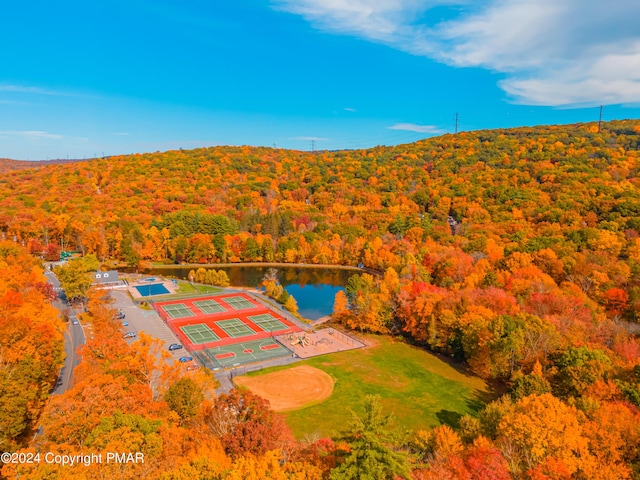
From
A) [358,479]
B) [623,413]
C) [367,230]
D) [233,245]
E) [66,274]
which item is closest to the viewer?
[358,479]

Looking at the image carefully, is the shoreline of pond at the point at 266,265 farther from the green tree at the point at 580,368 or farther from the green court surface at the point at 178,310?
the green tree at the point at 580,368

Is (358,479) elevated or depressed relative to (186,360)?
elevated

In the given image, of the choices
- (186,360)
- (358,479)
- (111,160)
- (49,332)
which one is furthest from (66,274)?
(111,160)

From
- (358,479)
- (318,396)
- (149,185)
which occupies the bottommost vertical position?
(318,396)

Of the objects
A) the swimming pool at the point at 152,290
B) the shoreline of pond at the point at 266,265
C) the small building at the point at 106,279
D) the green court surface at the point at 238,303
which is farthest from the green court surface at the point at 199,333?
the shoreline of pond at the point at 266,265

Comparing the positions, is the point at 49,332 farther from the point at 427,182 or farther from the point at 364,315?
the point at 427,182

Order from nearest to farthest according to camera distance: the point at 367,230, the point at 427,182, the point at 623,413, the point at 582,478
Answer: the point at 582,478, the point at 623,413, the point at 367,230, the point at 427,182

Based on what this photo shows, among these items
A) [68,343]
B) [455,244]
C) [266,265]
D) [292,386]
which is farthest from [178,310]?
[455,244]
